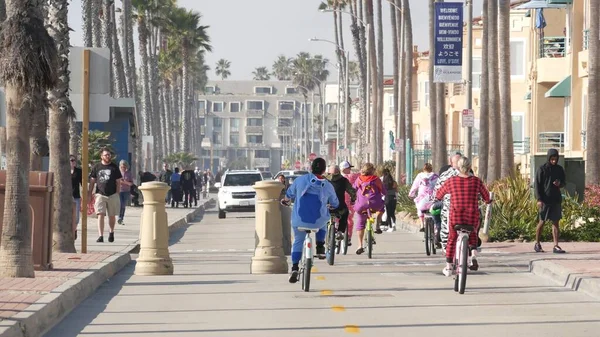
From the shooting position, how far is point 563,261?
71.3ft

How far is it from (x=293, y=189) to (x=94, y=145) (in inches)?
1242

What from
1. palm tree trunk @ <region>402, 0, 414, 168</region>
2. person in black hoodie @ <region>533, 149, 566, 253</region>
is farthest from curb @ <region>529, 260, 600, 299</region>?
palm tree trunk @ <region>402, 0, 414, 168</region>

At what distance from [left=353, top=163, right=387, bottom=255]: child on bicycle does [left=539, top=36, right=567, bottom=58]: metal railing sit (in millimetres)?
25185

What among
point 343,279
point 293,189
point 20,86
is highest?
point 20,86

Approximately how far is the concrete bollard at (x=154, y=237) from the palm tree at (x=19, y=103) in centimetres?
306

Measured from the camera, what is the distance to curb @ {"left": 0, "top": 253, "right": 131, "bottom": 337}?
12.6 metres

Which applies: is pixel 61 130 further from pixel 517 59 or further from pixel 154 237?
pixel 517 59

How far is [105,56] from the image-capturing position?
22562 mm

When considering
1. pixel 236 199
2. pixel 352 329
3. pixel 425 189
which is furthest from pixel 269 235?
pixel 236 199

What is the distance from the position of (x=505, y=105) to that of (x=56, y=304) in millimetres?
27325

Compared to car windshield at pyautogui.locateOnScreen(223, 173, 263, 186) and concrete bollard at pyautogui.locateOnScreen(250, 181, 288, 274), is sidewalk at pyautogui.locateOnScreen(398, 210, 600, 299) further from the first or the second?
car windshield at pyautogui.locateOnScreen(223, 173, 263, 186)

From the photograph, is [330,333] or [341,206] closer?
[330,333]

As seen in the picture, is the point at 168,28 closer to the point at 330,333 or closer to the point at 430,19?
the point at 430,19

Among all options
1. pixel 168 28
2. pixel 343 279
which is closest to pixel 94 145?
pixel 343 279
